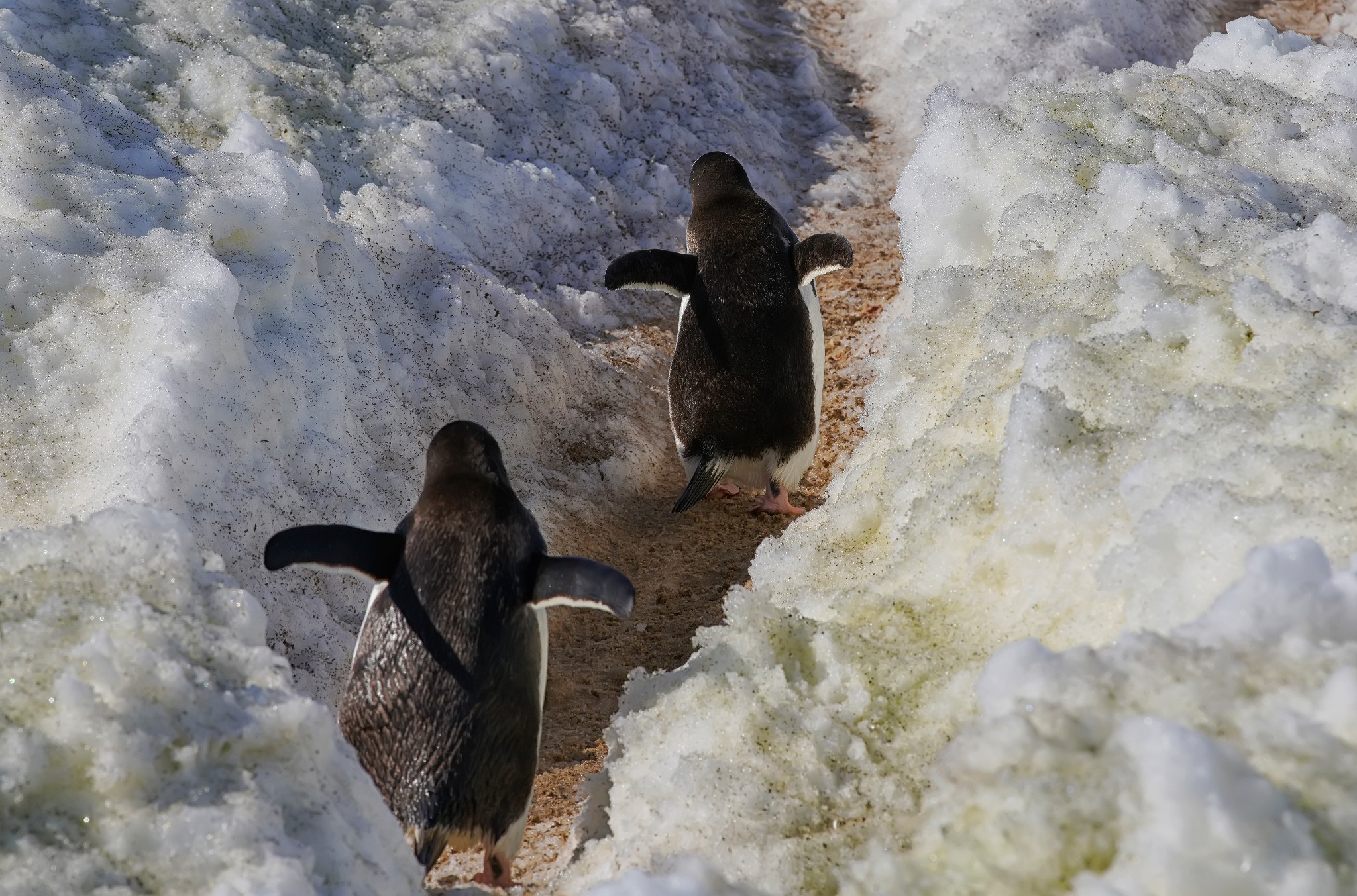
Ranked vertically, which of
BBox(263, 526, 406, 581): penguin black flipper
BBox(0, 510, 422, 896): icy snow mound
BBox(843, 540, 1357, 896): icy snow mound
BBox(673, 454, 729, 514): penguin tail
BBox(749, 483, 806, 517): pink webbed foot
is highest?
BBox(843, 540, 1357, 896): icy snow mound

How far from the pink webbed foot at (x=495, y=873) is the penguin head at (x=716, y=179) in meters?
2.62

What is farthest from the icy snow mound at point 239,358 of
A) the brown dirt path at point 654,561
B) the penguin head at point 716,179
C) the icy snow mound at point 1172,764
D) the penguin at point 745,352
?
the icy snow mound at point 1172,764

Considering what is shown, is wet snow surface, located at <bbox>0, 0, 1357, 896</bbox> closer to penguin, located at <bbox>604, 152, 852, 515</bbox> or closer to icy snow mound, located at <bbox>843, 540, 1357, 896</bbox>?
icy snow mound, located at <bbox>843, 540, 1357, 896</bbox>

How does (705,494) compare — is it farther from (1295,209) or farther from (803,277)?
(1295,209)

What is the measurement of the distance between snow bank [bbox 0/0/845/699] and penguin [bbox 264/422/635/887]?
39 centimetres

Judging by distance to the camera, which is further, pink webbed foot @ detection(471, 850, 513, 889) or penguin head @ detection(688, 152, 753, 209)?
penguin head @ detection(688, 152, 753, 209)

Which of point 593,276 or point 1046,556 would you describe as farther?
point 593,276

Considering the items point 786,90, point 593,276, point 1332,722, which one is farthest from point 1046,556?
point 786,90

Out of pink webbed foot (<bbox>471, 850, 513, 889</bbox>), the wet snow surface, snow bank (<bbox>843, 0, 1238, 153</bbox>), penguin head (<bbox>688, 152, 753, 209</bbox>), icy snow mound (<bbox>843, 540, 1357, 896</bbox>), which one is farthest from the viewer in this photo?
snow bank (<bbox>843, 0, 1238, 153</bbox>)

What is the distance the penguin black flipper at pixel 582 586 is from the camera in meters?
2.76

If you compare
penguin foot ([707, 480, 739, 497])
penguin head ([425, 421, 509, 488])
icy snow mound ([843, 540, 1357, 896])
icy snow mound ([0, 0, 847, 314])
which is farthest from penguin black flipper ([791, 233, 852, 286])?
icy snow mound ([843, 540, 1357, 896])

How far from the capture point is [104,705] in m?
1.84

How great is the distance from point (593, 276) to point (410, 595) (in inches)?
94.9

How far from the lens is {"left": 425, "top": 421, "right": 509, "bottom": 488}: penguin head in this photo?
319 cm
